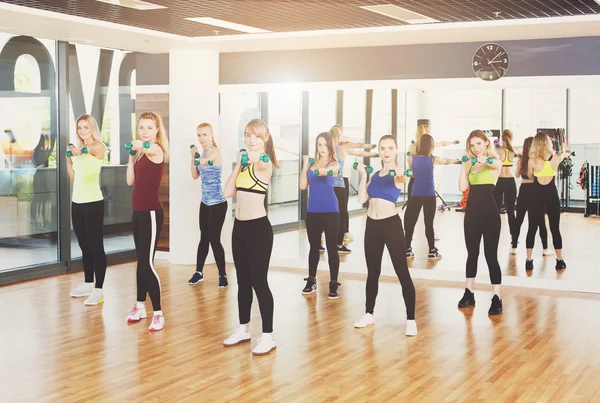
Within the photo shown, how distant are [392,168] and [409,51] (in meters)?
2.98

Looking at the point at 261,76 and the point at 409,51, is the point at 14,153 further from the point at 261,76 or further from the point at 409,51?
the point at 409,51

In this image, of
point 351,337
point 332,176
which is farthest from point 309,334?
point 332,176

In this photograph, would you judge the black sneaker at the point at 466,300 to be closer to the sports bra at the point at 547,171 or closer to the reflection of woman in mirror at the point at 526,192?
the reflection of woman in mirror at the point at 526,192

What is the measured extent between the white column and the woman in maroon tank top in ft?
10.5

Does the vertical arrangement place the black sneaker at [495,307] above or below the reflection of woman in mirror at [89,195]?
below

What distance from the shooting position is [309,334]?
20.7 ft

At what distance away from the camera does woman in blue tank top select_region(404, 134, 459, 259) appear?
29.8ft

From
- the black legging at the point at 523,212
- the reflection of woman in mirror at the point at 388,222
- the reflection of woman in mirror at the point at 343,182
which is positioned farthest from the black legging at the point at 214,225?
the black legging at the point at 523,212

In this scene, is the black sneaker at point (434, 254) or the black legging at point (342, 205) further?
the black legging at point (342, 205)

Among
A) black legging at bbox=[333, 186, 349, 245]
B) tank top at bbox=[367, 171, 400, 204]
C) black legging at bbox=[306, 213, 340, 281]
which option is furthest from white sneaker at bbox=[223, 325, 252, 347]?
black legging at bbox=[333, 186, 349, 245]

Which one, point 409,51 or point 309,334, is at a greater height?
point 409,51

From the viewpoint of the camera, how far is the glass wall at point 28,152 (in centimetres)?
833

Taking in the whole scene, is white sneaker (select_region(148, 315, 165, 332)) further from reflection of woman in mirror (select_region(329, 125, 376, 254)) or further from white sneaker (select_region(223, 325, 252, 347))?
reflection of woman in mirror (select_region(329, 125, 376, 254))

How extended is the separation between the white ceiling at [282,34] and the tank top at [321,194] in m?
1.64
